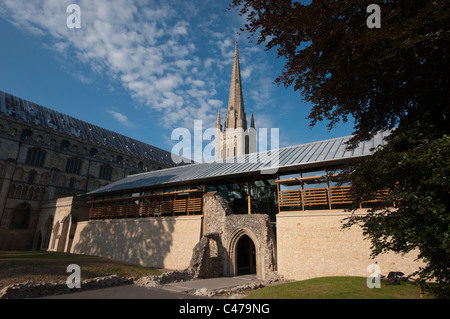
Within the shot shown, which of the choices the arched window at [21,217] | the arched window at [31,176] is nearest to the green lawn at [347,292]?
the arched window at [21,217]

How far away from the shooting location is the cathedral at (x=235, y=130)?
60562 mm

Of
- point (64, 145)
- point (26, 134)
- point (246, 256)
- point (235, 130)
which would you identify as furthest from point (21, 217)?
point (235, 130)

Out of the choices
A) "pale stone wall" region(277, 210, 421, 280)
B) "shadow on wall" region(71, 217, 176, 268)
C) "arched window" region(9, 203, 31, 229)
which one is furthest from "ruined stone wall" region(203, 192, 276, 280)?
"arched window" region(9, 203, 31, 229)

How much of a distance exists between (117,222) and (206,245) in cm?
1159

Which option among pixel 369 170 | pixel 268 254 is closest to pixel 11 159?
pixel 268 254

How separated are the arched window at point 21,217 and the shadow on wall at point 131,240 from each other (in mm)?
15272

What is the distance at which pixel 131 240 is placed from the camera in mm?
21531

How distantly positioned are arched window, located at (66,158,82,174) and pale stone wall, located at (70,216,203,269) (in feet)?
66.5

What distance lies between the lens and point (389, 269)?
453 inches

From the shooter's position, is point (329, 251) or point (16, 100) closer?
point (329, 251)

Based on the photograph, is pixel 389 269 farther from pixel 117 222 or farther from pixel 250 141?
pixel 250 141

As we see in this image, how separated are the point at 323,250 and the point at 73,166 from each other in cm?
4223

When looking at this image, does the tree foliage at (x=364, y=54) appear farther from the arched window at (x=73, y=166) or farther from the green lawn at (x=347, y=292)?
the arched window at (x=73, y=166)

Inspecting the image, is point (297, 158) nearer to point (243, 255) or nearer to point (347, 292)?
point (243, 255)
